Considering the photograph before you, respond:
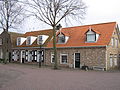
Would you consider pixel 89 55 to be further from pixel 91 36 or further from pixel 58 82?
pixel 58 82

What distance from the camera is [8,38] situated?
36.8 meters

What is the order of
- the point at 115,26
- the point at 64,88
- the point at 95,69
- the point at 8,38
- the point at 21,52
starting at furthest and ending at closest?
the point at 8,38, the point at 21,52, the point at 115,26, the point at 95,69, the point at 64,88

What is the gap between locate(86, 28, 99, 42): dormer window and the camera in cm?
2366

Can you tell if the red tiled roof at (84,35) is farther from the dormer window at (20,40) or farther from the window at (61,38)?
the dormer window at (20,40)

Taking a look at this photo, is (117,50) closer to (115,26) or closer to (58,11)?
(115,26)

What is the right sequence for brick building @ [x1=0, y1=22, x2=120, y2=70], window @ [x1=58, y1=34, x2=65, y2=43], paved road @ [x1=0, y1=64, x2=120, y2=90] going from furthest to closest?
→ window @ [x1=58, y1=34, x2=65, y2=43] < brick building @ [x1=0, y1=22, x2=120, y2=70] < paved road @ [x1=0, y1=64, x2=120, y2=90]

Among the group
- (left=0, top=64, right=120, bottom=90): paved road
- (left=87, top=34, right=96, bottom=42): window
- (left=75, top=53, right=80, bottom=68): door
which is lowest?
(left=0, top=64, right=120, bottom=90): paved road

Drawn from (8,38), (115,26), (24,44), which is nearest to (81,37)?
(115,26)

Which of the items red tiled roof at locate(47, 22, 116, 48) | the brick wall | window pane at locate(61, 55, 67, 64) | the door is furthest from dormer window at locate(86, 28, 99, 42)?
window pane at locate(61, 55, 67, 64)

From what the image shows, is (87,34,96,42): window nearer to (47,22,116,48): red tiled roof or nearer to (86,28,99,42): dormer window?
(86,28,99,42): dormer window

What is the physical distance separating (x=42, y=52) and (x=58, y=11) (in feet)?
29.5

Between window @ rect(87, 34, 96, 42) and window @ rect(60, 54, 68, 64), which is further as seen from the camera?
window @ rect(60, 54, 68, 64)

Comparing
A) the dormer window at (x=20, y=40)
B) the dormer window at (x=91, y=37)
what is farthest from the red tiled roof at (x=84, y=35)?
the dormer window at (x=20, y=40)

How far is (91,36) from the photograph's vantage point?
2412 cm
